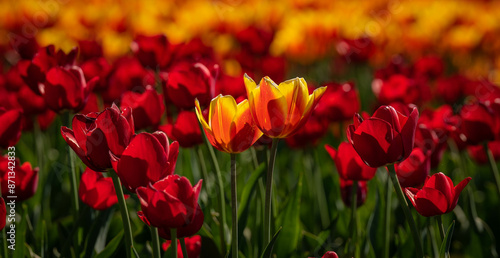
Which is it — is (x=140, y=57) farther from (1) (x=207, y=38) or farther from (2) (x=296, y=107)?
(1) (x=207, y=38)

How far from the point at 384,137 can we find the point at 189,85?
46 centimetres

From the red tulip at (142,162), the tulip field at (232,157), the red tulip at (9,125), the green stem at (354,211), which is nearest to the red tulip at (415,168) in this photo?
the tulip field at (232,157)

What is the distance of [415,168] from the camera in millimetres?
1028

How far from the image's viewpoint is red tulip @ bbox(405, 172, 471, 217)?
0.84 meters

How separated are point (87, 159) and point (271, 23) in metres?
2.95

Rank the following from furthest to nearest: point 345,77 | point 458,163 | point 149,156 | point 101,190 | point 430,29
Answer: point 430,29 → point 345,77 → point 458,163 → point 101,190 → point 149,156

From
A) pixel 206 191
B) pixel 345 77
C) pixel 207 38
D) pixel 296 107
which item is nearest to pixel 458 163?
pixel 206 191

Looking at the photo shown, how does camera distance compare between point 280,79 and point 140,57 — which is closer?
point 140,57

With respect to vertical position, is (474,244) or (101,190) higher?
(101,190)

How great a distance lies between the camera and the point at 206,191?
1.37 m

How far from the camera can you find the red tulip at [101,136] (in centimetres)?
78

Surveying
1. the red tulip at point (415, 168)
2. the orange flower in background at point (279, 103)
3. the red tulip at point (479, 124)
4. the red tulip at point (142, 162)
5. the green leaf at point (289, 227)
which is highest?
the orange flower in background at point (279, 103)

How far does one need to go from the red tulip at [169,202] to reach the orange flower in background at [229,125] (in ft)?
0.36

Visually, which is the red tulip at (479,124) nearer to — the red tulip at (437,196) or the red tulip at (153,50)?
the red tulip at (437,196)
